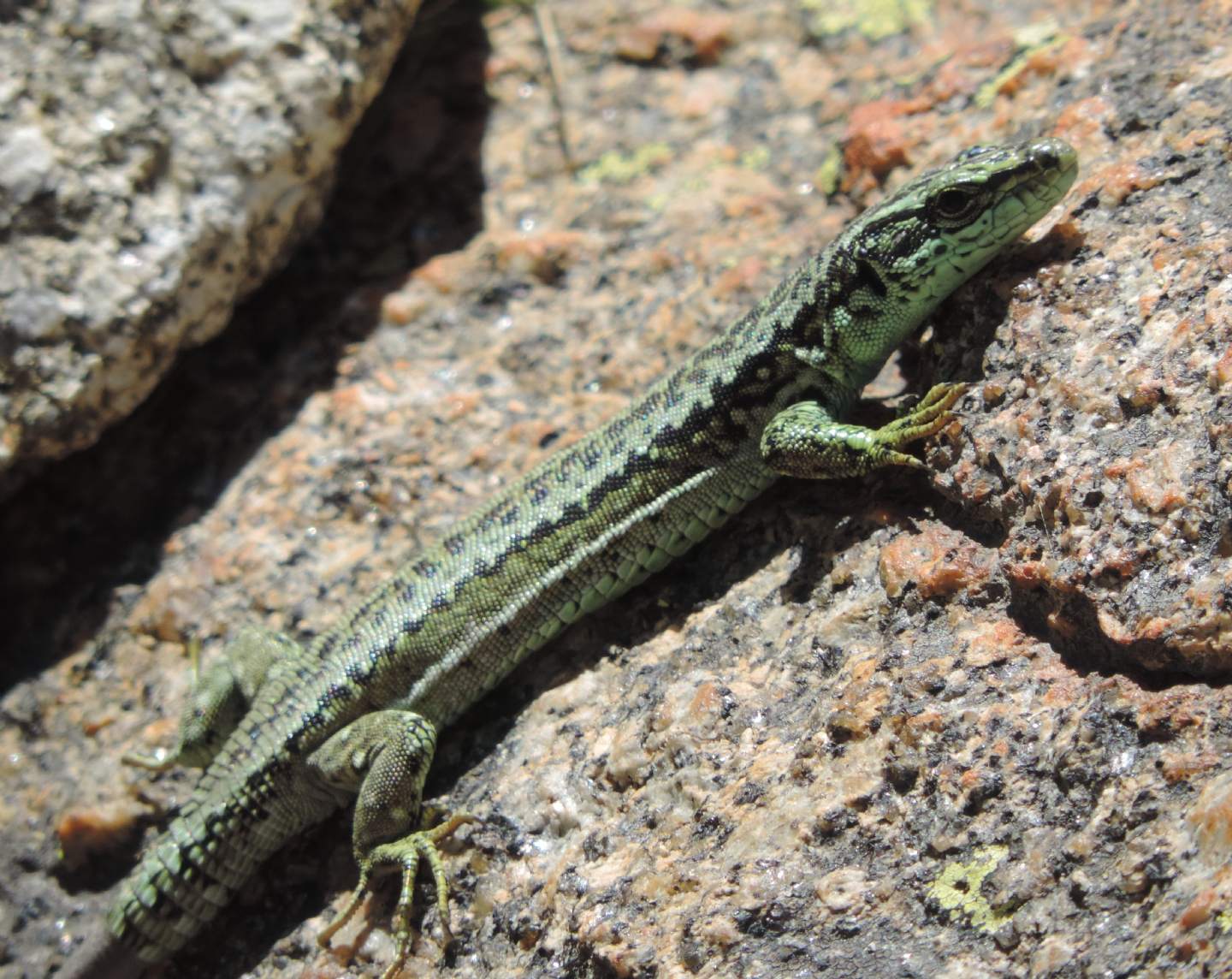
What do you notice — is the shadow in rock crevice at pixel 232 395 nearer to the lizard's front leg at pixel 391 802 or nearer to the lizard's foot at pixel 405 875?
the lizard's front leg at pixel 391 802

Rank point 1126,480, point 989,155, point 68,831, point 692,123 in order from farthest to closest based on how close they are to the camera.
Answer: point 692,123 → point 68,831 → point 989,155 → point 1126,480

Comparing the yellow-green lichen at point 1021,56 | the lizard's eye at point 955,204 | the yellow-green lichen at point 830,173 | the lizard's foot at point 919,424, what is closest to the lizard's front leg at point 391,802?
the lizard's foot at point 919,424

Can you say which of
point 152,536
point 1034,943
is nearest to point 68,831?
point 152,536

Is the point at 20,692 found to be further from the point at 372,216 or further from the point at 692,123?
the point at 692,123

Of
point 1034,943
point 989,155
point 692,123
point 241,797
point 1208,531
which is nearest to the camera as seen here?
point 1034,943

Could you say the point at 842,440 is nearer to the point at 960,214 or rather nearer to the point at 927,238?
the point at 927,238
